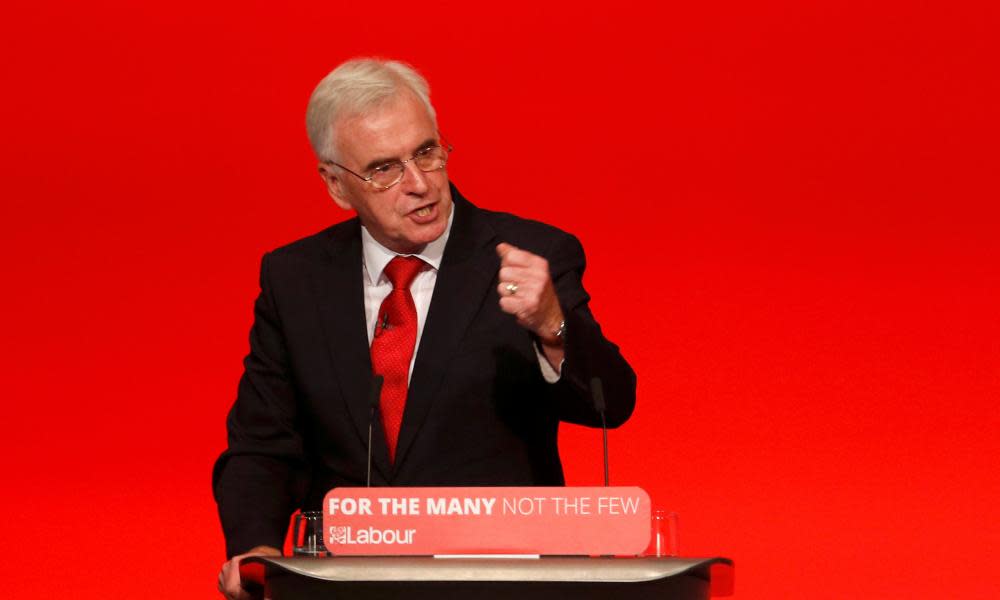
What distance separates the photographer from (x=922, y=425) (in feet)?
9.96

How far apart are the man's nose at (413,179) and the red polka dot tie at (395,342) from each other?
0.39 ft

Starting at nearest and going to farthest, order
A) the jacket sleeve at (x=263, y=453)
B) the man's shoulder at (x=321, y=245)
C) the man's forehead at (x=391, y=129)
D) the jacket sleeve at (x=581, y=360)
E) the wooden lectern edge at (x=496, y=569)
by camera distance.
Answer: the wooden lectern edge at (x=496, y=569) < the jacket sleeve at (x=581, y=360) < the jacket sleeve at (x=263, y=453) < the man's forehead at (x=391, y=129) < the man's shoulder at (x=321, y=245)

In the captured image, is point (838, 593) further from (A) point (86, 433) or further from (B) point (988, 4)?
(A) point (86, 433)

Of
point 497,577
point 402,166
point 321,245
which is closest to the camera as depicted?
point 497,577

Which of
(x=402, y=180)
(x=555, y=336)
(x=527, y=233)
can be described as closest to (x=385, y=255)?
(x=402, y=180)

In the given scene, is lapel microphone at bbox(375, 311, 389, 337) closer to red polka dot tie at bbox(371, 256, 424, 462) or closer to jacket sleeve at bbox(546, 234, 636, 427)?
red polka dot tie at bbox(371, 256, 424, 462)

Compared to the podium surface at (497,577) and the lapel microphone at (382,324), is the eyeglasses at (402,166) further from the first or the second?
the podium surface at (497,577)

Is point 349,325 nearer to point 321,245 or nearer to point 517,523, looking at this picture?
point 321,245

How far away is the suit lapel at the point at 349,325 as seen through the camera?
2299 millimetres

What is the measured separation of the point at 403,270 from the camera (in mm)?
2408

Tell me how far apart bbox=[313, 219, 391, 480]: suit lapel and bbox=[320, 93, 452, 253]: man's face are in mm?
77

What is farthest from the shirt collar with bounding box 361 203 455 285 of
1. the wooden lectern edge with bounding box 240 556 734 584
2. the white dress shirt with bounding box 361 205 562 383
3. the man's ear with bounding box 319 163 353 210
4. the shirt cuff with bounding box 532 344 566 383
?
the wooden lectern edge with bounding box 240 556 734 584

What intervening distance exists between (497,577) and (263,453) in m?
0.85

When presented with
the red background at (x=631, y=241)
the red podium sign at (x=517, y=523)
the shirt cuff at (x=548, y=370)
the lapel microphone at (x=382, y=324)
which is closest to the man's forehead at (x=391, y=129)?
the lapel microphone at (x=382, y=324)
